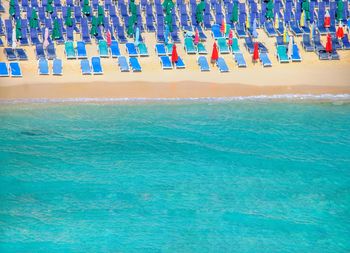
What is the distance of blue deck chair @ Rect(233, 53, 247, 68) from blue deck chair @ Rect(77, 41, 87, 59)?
5222 mm

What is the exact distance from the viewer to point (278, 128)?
3728 centimetres

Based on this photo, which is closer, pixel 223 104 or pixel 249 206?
pixel 249 206

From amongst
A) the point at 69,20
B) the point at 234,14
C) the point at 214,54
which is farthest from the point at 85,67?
the point at 234,14

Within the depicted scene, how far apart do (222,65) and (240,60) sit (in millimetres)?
732

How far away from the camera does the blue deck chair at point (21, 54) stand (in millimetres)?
40531

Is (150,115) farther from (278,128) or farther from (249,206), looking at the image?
(249,206)

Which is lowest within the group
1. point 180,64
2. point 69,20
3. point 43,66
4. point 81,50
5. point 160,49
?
point 180,64

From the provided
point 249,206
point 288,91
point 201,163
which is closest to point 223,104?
point 288,91

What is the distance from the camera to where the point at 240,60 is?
41.0 meters

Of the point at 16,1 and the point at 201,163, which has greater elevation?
the point at 16,1

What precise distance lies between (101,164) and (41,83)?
599 cm

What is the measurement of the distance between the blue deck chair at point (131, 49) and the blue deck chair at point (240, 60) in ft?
11.4

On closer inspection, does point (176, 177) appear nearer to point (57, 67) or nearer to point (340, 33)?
point (57, 67)

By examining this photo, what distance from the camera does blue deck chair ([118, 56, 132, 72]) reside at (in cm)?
4015
